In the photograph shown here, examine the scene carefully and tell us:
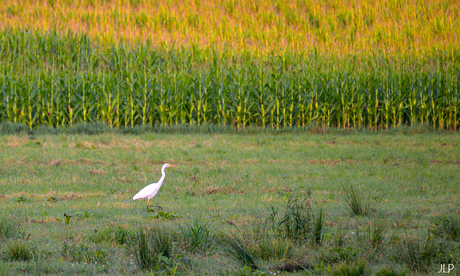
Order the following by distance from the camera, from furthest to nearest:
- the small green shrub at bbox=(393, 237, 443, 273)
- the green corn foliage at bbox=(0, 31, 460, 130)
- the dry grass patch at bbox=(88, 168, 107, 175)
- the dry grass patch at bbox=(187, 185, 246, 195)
→ the green corn foliage at bbox=(0, 31, 460, 130)
the dry grass patch at bbox=(88, 168, 107, 175)
the dry grass patch at bbox=(187, 185, 246, 195)
the small green shrub at bbox=(393, 237, 443, 273)

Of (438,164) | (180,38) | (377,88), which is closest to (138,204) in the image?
(438,164)

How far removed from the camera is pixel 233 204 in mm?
9250

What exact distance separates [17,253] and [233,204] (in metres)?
4.06

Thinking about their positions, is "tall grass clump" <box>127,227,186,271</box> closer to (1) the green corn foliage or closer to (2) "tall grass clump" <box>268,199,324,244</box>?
(2) "tall grass clump" <box>268,199,324,244</box>

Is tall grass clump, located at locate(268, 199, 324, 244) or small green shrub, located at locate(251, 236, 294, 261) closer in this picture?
small green shrub, located at locate(251, 236, 294, 261)

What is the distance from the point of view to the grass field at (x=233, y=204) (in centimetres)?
603

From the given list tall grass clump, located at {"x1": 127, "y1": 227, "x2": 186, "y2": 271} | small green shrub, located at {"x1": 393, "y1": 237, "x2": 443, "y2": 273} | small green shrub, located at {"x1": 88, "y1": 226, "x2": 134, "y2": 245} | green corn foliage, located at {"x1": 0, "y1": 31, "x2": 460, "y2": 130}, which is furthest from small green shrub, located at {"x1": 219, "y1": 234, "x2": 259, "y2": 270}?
green corn foliage, located at {"x1": 0, "y1": 31, "x2": 460, "y2": 130}

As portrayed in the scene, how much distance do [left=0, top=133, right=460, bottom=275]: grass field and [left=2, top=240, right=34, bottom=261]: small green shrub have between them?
0.5 inches

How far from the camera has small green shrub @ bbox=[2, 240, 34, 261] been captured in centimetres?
611

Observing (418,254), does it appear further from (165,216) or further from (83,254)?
(83,254)

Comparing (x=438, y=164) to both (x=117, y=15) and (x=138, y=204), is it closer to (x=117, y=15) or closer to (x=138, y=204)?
(x=138, y=204)

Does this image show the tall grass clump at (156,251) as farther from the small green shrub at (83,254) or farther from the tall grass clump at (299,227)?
the tall grass clump at (299,227)

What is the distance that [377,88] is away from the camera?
19.9 meters

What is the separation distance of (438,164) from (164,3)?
22.9 metres
